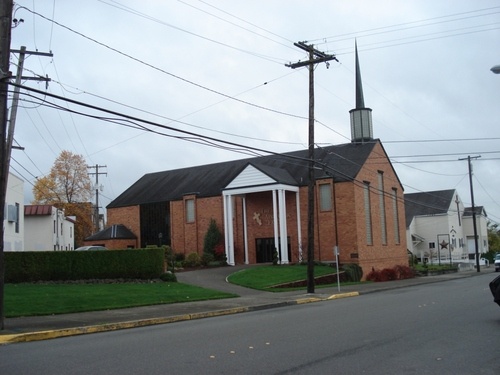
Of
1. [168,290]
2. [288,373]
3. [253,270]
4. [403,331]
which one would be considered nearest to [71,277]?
[168,290]

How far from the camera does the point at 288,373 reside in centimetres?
769

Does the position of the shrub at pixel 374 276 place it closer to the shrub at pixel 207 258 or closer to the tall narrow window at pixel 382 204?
the tall narrow window at pixel 382 204

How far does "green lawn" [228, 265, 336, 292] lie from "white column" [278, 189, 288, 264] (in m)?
2.42

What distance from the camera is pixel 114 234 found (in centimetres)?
4900

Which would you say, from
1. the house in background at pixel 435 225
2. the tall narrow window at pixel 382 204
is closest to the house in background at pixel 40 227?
the tall narrow window at pixel 382 204

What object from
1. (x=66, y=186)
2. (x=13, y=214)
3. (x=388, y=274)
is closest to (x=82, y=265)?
(x=13, y=214)

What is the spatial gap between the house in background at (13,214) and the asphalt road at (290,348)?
2292cm

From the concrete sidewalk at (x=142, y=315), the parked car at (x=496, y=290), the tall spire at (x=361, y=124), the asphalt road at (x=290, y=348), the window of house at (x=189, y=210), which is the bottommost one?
the concrete sidewalk at (x=142, y=315)

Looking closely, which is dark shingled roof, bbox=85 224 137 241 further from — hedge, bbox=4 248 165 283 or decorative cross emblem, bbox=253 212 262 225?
hedge, bbox=4 248 165 283

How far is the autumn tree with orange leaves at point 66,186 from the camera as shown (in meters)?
65.0

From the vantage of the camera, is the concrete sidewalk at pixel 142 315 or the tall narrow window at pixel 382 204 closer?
the concrete sidewalk at pixel 142 315

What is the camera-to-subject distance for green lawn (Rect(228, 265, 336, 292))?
29.6 meters

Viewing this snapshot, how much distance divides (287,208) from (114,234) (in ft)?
52.3

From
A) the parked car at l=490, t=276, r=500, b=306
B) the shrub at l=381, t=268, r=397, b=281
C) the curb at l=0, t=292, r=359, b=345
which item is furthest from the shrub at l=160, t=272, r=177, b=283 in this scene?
the parked car at l=490, t=276, r=500, b=306
